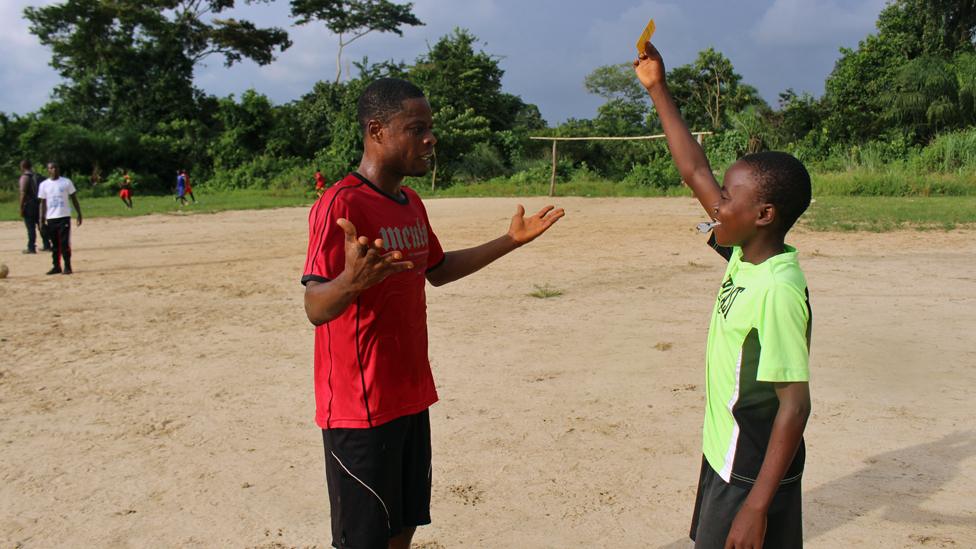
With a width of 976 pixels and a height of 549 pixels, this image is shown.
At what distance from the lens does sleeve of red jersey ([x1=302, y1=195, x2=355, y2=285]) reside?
2.36 m

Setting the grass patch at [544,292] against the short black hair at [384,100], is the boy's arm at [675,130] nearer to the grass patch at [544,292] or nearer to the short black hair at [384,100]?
the short black hair at [384,100]

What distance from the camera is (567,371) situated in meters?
6.09

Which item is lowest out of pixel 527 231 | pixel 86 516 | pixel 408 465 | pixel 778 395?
pixel 86 516

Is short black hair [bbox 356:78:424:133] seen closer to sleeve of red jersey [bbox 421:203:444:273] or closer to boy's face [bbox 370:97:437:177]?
boy's face [bbox 370:97:437:177]

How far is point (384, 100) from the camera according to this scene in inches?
103

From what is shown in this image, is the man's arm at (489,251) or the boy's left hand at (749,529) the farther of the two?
the man's arm at (489,251)

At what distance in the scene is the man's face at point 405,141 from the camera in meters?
2.61

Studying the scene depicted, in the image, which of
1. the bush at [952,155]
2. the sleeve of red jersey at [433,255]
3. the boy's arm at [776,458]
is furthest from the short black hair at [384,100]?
the bush at [952,155]

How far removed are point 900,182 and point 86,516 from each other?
22.8 meters

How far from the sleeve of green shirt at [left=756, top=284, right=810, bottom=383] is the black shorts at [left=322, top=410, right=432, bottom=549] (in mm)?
1199

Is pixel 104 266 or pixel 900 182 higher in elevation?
pixel 900 182

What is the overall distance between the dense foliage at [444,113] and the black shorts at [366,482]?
1000 inches

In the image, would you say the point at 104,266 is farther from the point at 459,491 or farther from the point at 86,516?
the point at 459,491

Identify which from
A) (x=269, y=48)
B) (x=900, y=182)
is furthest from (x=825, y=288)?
(x=269, y=48)
